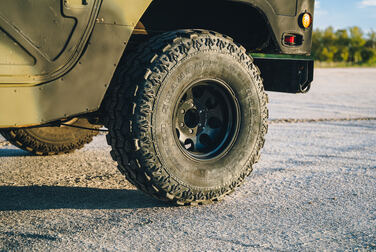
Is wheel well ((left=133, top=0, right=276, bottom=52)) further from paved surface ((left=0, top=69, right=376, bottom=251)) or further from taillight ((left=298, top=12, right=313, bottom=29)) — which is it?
paved surface ((left=0, top=69, right=376, bottom=251))

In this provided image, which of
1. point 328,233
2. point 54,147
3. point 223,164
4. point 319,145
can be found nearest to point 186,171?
point 223,164

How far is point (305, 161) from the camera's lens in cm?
463

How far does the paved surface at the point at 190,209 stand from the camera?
2484 millimetres

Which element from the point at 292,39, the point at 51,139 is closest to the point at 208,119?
the point at 292,39

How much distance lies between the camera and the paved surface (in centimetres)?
248

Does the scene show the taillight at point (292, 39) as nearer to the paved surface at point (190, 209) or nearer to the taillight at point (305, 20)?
the taillight at point (305, 20)

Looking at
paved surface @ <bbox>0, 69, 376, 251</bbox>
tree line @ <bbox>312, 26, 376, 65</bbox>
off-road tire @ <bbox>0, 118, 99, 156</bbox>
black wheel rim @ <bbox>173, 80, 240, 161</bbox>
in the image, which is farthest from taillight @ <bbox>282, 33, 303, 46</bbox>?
tree line @ <bbox>312, 26, 376, 65</bbox>

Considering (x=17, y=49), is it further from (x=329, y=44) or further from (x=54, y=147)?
(x=329, y=44)

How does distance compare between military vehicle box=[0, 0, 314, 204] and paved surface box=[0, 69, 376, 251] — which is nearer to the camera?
paved surface box=[0, 69, 376, 251]

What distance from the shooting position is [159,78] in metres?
2.87

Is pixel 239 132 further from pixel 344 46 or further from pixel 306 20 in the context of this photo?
pixel 344 46

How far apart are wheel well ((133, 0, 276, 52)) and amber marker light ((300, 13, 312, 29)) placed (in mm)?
261

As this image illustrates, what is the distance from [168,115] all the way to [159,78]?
25cm

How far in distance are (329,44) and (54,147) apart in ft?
265
